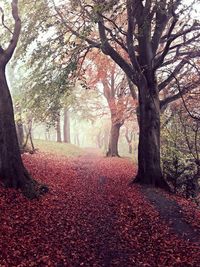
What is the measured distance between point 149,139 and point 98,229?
653cm

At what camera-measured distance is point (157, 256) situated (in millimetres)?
7871

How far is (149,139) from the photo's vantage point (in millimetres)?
15211

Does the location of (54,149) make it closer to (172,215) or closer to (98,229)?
(172,215)

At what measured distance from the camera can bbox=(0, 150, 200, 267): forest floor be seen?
7.65 m

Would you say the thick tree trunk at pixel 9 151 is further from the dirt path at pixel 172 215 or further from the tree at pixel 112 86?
the tree at pixel 112 86

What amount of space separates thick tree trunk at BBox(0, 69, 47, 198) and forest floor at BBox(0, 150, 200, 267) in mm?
539

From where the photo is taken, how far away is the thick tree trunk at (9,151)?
460 inches

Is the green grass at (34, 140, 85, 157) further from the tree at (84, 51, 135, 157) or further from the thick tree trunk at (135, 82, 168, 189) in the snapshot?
the thick tree trunk at (135, 82, 168, 189)

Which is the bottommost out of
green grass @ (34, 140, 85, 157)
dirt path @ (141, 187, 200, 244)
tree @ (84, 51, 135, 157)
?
dirt path @ (141, 187, 200, 244)

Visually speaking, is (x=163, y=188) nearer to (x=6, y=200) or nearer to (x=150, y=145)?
(x=150, y=145)

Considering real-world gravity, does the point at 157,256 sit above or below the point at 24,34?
below

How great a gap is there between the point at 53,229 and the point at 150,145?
7183mm

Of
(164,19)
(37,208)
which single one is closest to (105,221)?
(37,208)

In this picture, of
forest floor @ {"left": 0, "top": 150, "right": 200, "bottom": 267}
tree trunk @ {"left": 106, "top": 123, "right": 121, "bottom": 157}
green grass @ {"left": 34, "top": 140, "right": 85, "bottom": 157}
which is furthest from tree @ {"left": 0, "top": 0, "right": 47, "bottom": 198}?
tree trunk @ {"left": 106, "top": 123, "right": 121, "bottom": 157}
